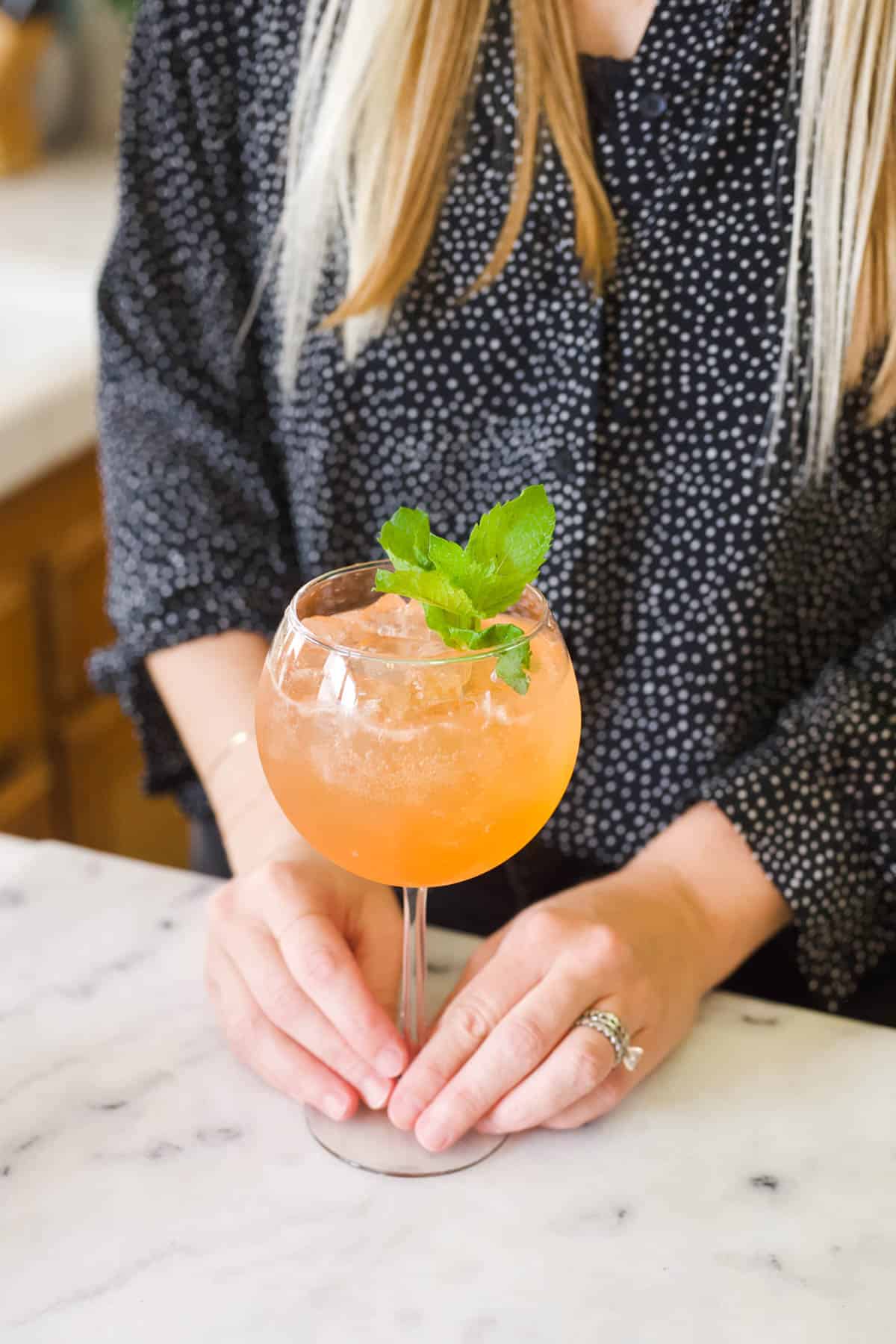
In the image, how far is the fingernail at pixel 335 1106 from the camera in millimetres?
715

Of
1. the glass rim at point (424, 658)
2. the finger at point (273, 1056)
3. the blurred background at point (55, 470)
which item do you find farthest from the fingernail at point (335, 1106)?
the blurred background at point (55, 470)

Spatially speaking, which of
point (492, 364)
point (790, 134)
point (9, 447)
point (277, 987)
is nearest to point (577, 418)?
point (492, 364)

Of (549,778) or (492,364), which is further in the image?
(492,364)

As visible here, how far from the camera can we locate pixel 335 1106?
0.72 m

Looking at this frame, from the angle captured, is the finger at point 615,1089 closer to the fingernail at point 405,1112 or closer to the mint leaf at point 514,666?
the fingernail at point 405,1112

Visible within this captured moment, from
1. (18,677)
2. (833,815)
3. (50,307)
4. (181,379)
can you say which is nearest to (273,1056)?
(833,815)

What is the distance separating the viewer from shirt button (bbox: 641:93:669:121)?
0.99 metres

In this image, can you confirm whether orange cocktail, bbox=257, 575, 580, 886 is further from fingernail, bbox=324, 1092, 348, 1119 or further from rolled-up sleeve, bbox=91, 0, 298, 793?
rolled-up sleeve, bbox=91, 0, 298, 793

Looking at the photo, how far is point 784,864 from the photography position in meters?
0.95

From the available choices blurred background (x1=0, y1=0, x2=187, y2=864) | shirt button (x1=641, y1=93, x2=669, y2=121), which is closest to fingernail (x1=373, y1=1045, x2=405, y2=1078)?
shirt button (x1=641, y1=93, x2=669, y2=121)

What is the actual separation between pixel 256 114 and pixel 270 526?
32 cm

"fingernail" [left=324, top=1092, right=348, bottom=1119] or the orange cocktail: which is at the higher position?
the orange cocktail

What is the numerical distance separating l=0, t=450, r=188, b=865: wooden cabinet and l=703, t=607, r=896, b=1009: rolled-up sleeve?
46.0 inches

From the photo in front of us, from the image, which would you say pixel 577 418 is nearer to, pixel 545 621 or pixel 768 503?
pixel 768 503
